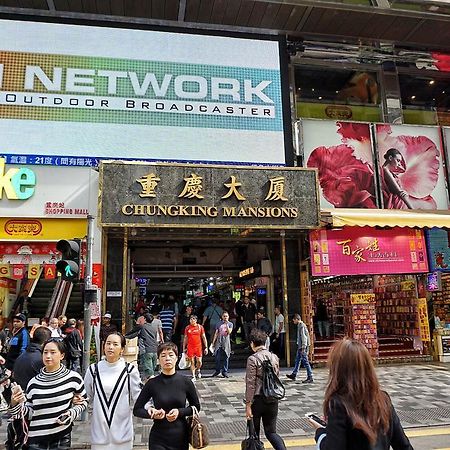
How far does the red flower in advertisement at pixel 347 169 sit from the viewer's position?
549 inches

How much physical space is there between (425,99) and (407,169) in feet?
12.1

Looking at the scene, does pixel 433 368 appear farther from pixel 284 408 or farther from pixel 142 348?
pixel 142 348

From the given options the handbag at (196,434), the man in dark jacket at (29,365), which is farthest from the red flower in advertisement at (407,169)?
the handbag at (196,434)

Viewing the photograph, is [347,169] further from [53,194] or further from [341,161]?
[53,194]

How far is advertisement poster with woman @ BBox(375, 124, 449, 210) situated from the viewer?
47.1 feet

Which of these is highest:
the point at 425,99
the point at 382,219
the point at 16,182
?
the point at 425,99

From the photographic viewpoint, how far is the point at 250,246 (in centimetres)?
1535

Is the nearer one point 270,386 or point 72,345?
point 270,386

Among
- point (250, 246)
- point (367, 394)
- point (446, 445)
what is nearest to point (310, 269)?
point (250, 246)

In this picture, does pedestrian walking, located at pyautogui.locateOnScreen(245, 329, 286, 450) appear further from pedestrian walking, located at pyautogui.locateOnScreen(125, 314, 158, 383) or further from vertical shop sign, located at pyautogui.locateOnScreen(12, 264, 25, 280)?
vertical shop sign, located at pyautogui.locateOnScreen(12, 264, 25, 280)

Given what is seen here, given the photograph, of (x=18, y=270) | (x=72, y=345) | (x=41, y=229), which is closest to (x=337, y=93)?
(x=41, y=229)

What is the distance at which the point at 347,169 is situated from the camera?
46.4ft

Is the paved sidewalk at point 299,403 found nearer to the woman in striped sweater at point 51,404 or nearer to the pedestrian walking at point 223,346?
the pedestrian walking at point 223,346

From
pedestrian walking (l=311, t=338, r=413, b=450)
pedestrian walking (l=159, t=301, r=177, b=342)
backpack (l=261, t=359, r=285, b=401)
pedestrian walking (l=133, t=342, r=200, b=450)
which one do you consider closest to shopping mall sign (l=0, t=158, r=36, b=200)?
pedestrian walking (l=159, t=301, r=177, b=342)
